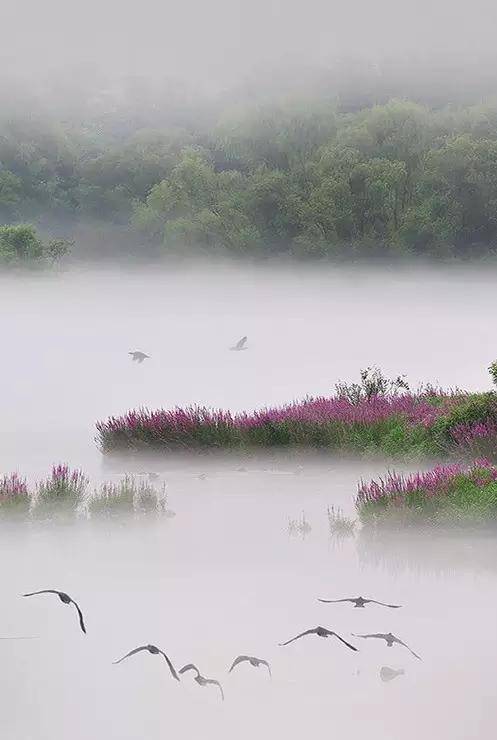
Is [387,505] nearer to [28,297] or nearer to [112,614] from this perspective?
[112,614]

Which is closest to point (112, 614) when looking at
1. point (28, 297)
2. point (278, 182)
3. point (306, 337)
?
point (306, 337)

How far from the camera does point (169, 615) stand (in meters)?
8.62

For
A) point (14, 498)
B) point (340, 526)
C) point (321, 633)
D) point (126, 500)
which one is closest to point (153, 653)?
point (321, 633)

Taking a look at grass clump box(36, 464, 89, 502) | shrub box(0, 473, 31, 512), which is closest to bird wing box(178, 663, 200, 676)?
shrub box(0, 473, 31, 512)

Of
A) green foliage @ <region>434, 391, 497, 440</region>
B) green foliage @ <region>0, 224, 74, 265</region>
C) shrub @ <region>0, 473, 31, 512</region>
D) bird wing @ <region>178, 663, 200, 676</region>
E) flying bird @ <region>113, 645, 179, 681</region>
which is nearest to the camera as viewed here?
flying bird @ <region>113, 645, 179, 681</region>

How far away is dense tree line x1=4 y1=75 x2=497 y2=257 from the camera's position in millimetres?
54125

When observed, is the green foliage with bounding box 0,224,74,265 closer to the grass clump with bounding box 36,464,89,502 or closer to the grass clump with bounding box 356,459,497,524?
the grass clump with bounding box 36,464,89,502

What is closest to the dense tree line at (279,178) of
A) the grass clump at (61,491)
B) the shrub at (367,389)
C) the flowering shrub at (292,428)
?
the shrub at (367,389)

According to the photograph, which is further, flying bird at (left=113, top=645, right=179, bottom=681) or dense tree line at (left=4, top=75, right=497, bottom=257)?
dense tree line at (left=4, top=75, right=497, bottom=257)

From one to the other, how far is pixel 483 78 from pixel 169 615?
7688 centimetres

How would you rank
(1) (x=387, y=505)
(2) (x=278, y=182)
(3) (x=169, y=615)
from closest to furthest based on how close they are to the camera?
(3) (x=169, y=615)
(1) (x=387, y=505)
(2) (x=278, y=182)

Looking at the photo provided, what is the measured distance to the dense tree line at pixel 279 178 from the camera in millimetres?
54125

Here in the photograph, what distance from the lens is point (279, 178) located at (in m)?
59.4

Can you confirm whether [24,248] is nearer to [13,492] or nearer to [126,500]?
[13,492]
